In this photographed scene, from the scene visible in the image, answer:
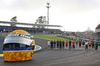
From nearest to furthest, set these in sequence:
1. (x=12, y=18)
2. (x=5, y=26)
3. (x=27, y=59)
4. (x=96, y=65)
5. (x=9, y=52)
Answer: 1. (x=96, y=65)
2. (x=9, y=52)
3. (x=27, y=59)
4. (x=5, y=26)
5. (x=12, y=18)

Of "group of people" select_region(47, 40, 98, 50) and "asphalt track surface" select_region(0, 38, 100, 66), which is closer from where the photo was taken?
"asphalt track surface" select_region(0, 38, 100, 66)

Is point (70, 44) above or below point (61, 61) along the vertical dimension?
above

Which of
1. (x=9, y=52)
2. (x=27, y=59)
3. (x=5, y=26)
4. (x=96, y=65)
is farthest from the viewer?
(x=5, y=26)

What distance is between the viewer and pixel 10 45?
9.76 meters

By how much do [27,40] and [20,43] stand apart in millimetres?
735

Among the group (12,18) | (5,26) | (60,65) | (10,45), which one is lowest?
(60,65)

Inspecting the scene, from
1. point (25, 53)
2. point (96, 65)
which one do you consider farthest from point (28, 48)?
point (96, 65)

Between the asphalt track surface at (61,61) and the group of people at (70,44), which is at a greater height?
the group of people at (70,44)

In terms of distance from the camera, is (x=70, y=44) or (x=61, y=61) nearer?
(x=61, y=61)

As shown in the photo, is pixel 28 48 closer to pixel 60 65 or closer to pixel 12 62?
pixel 12 62

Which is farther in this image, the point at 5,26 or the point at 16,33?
the point at 5,26

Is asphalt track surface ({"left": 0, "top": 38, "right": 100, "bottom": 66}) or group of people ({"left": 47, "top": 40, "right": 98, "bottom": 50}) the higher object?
group of people ({"left": 47, "top": 40, "right": 98, "bottom": 50})

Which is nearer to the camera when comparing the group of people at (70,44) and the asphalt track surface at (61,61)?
the asphalt track surface at (61,61)

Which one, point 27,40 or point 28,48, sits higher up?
point 27,40
